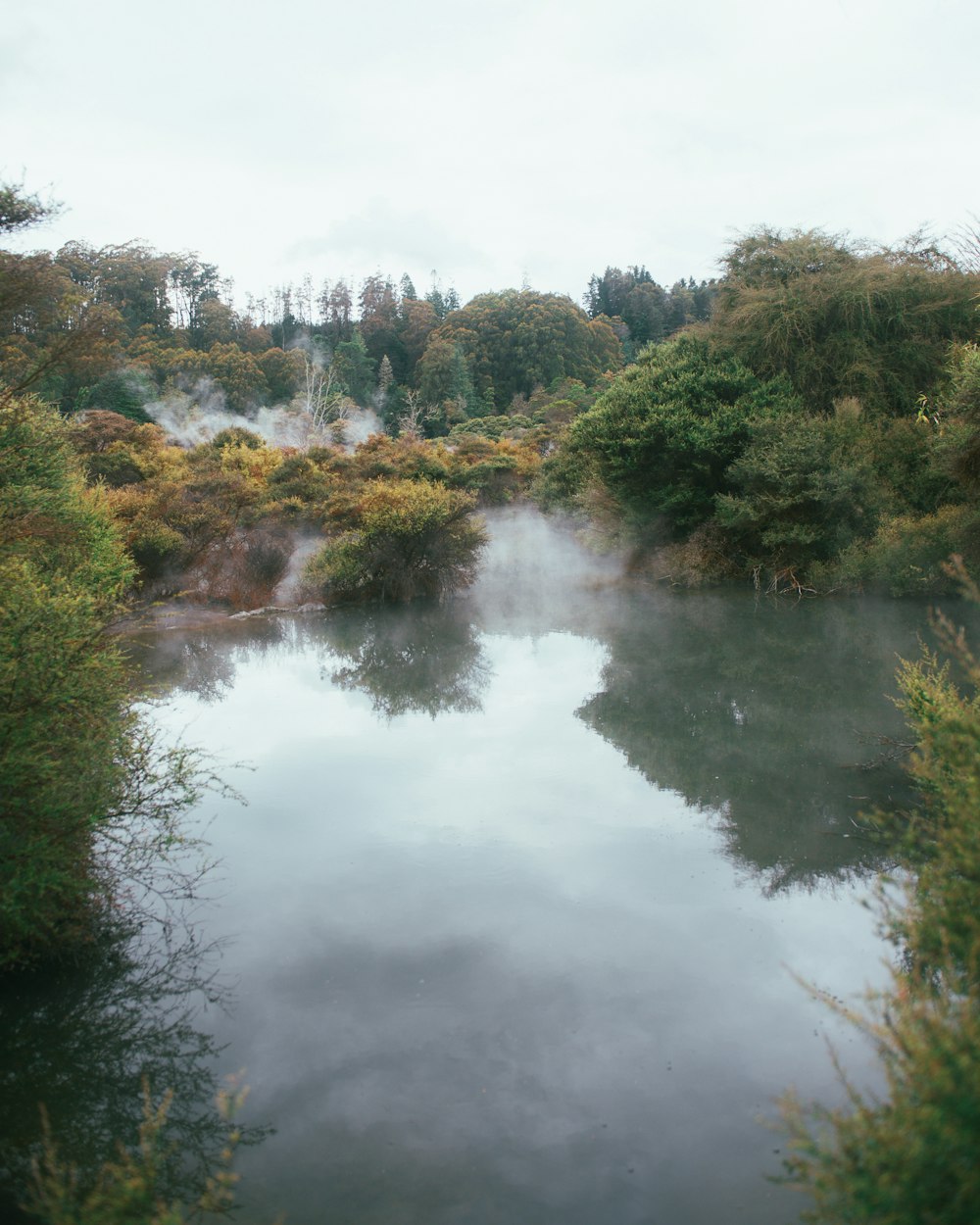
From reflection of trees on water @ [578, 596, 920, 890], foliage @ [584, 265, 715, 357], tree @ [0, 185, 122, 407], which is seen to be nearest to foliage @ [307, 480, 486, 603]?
reflection of trees on water @ [578, 596, 920, 890]

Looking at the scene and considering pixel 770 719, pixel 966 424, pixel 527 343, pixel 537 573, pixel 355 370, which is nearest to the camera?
pixel 770 719

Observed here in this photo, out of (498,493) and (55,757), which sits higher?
(498,493)

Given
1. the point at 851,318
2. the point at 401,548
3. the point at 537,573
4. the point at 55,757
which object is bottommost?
the point at 55,757

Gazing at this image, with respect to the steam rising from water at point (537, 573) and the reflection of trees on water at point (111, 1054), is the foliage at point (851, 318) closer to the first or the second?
the steam rising from water at point (537, 573)

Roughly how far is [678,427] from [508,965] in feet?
54.4

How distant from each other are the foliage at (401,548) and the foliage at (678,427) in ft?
13.6

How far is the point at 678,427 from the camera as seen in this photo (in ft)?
64.3

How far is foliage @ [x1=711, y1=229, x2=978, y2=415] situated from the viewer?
1947cm

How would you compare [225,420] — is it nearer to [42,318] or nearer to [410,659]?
[410,659]

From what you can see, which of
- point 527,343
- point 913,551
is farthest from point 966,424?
point 527,343

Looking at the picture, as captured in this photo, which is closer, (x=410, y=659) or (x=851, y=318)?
(x=410, y=659)

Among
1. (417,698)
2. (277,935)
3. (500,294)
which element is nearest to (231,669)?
(417,698)

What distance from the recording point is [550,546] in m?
24.8

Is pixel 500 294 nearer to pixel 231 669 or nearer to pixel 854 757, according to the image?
pixel 231 669
